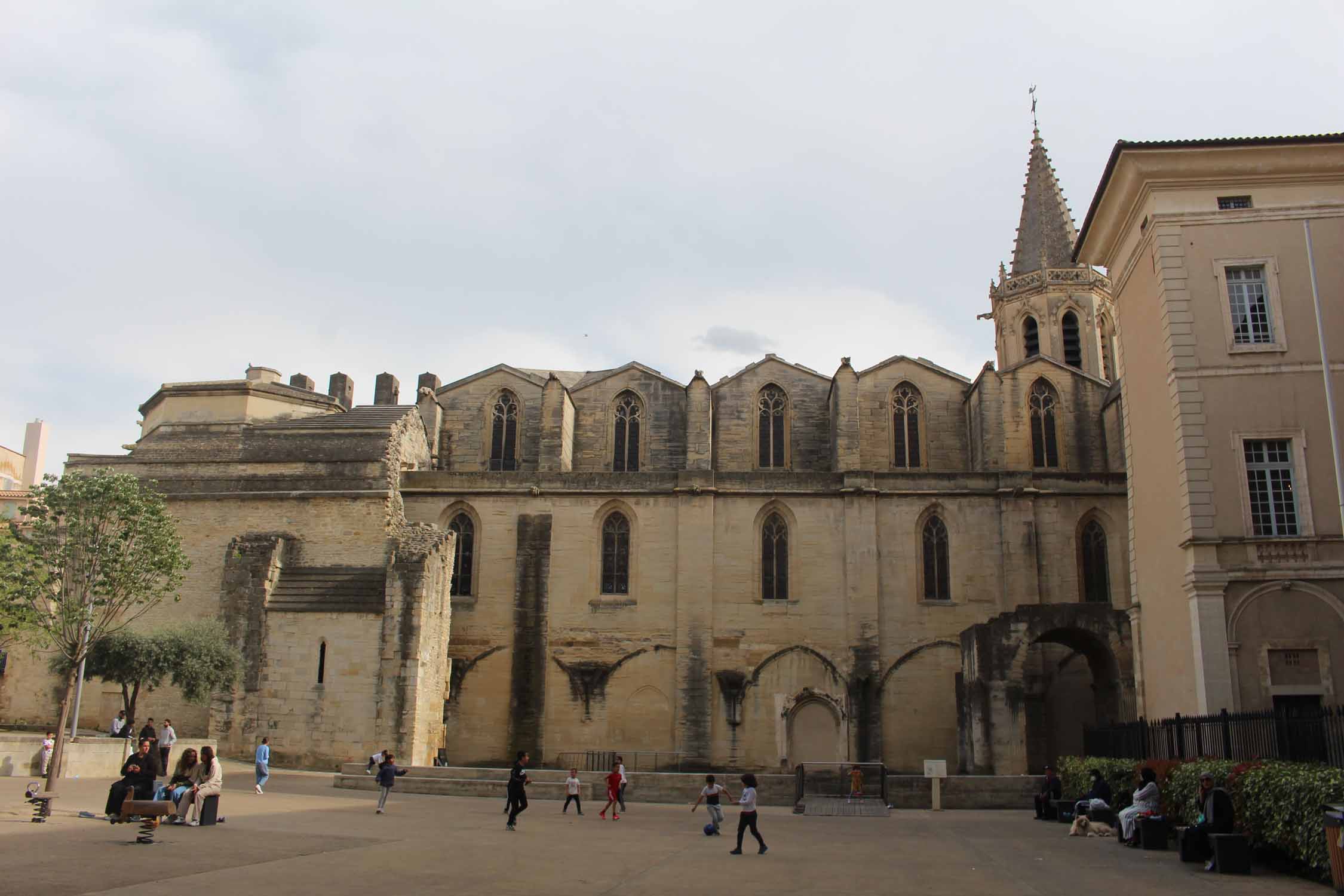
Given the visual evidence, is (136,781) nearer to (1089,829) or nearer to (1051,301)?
(1089,829)

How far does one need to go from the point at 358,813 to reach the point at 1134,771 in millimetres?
12636

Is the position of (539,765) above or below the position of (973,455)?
below

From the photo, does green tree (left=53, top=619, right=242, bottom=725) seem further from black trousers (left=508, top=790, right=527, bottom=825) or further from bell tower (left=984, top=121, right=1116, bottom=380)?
bell tower (left=984, top=121, right=1116, bottom=380)

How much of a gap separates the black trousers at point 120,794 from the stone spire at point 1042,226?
37109 millimetres

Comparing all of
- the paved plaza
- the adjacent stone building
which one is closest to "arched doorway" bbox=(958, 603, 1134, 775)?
the adjacent stone building

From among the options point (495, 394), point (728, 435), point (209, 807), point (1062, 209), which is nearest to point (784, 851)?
point (209, 807)

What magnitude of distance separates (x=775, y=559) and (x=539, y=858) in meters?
20.9

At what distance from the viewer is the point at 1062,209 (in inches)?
1750

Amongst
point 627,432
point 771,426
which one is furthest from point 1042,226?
point 627,432

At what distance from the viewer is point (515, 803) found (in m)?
17.4

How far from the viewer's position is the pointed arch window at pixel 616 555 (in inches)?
1315

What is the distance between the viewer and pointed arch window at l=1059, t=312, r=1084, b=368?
41969 millimetres

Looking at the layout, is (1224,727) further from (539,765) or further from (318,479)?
(318,479)

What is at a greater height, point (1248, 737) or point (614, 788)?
point (1248, 737)
